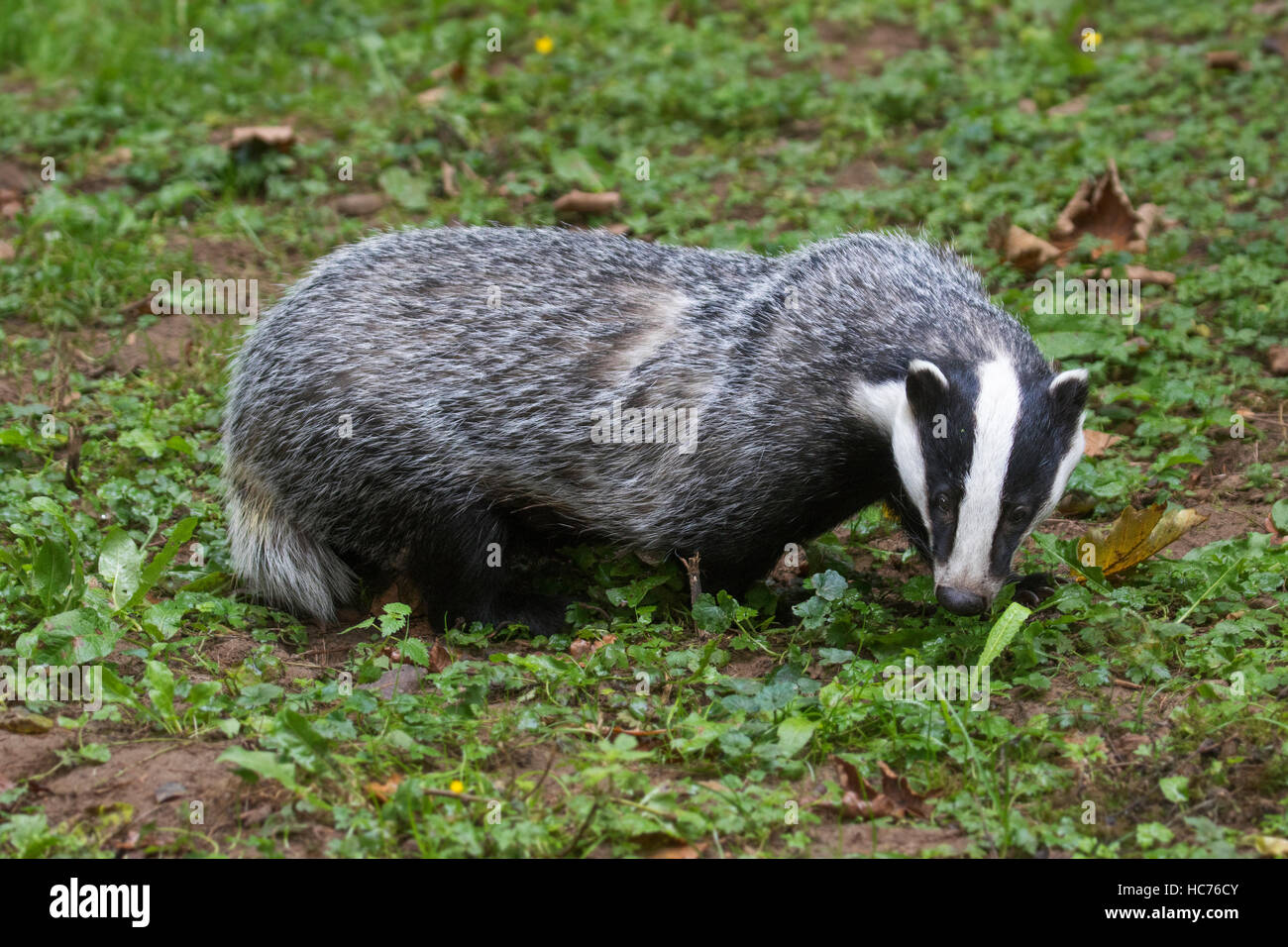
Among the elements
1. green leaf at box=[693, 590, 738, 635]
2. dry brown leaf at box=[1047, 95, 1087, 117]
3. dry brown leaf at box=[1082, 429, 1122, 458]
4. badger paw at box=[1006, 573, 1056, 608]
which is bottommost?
green leaf at box=[693, 590, 738, 635]

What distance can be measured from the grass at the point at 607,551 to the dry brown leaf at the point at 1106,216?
6.3 inches

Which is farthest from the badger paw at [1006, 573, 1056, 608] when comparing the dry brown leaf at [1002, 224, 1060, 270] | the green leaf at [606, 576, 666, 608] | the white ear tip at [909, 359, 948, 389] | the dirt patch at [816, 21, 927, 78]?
the dirt patch at [816, 21, 927, 78]

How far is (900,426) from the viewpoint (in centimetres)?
444

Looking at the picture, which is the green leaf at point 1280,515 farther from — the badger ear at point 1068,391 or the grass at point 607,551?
the badger ear at point 1068,391

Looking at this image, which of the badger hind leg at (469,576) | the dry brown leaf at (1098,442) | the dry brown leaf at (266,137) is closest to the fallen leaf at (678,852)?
the badger hind leg at (469,576)

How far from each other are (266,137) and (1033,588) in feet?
16.0

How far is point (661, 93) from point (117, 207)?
10.1ft

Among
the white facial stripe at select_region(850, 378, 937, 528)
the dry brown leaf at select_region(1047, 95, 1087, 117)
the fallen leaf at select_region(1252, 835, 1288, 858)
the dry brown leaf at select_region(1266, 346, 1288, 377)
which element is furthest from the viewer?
the dry brown leaf at select_region(1047, 95, 1087, 117)

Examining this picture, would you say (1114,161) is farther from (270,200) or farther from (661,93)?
(270,200)

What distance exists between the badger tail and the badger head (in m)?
2.18

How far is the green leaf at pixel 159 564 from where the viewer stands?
4.56 m

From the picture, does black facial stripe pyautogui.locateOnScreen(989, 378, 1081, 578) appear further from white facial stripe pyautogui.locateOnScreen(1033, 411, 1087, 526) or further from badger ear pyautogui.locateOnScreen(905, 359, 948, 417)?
badger ear pyautogui.locateOnScreen(905, 359, 948, 417)

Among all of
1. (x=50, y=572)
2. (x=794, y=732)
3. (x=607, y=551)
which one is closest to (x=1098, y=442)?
(x=607, y=551)

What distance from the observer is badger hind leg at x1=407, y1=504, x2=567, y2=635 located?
16.7 feet
